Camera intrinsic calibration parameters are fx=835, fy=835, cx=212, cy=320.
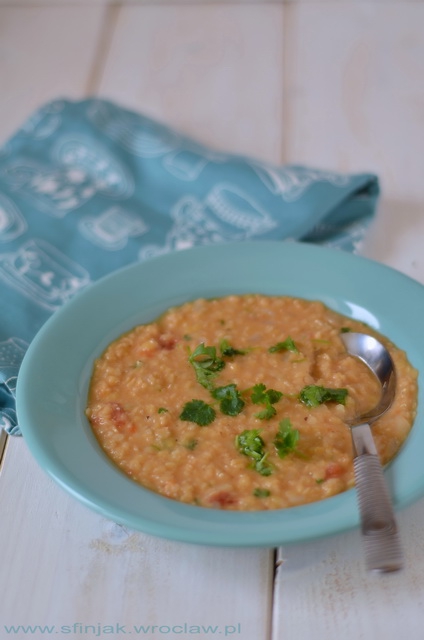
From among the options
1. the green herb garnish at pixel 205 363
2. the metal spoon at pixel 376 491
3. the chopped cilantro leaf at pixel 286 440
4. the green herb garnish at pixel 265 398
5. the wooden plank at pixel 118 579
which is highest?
the metal spoon at pixel 376 491

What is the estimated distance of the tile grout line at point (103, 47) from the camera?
3.99m

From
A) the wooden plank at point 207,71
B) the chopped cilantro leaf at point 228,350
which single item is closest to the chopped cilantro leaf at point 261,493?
the chopped cilantro leaf at point 228,350

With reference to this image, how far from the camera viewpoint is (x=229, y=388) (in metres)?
2.07

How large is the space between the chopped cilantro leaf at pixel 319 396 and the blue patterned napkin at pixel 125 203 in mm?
942

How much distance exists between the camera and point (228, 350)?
2215 mm

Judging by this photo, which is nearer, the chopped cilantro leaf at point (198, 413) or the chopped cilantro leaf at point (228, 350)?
the chopped cilantro leaf at point (198, 413)

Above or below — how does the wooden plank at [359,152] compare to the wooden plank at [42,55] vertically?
above

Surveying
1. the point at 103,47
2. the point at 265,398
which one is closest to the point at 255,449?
the point at 265,398

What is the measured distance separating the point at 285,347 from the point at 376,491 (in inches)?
24.1

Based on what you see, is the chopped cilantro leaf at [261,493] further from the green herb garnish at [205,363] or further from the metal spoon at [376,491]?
the green herb garnish at [205,363]

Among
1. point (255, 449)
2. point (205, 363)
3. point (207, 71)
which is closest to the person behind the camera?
point (255, 449)

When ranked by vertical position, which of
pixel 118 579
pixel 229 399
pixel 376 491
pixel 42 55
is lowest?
pixel 42 55

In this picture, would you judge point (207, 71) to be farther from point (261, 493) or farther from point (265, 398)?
point (261, 493)

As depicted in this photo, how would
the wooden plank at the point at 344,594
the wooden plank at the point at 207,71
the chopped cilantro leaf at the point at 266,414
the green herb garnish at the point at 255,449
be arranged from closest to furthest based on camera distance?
1. the wooden plank at the point at 344,594
2. the green herb garnish at the point at 255,449
3. the chopped cilantro leaf at the point at 266,414
4. the wooden plank at the point at 207,71
